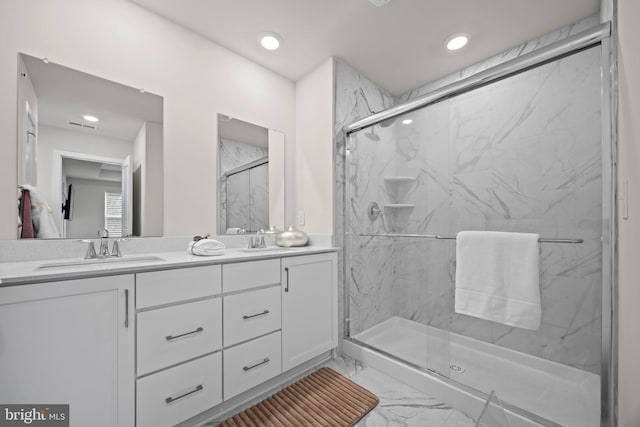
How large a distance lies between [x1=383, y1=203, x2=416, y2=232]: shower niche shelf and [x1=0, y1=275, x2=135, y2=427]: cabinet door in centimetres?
189

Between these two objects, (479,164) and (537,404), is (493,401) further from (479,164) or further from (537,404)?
(479,164)

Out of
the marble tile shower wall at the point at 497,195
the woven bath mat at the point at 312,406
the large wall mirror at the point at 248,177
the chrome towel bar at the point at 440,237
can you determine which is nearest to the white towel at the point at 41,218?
the large wall mirror at the point at 248,177

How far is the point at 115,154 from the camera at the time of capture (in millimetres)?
1602

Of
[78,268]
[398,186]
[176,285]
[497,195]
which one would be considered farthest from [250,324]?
[497,195]

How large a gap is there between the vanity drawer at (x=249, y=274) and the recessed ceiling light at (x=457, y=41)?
208 centimetres

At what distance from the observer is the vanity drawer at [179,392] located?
3.73ft

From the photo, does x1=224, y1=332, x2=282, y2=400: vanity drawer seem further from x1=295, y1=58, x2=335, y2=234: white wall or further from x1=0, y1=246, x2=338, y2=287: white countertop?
x1=295, y1=58, x2=335, y2=234: white wall

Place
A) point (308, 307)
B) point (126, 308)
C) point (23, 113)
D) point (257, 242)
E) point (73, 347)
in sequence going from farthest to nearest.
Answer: point (257, 242)
point (308, 307)
point (23, 113)
point (126, 308)
point (73, 347)

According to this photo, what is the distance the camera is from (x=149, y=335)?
1150 millimetres

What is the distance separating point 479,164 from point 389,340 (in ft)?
5.20

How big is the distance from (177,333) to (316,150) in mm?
1691

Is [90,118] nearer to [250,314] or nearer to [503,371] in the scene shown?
[250,314]

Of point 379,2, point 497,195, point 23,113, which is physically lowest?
point 497,195

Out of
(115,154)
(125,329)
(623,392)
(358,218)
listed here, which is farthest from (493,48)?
(125,329)
